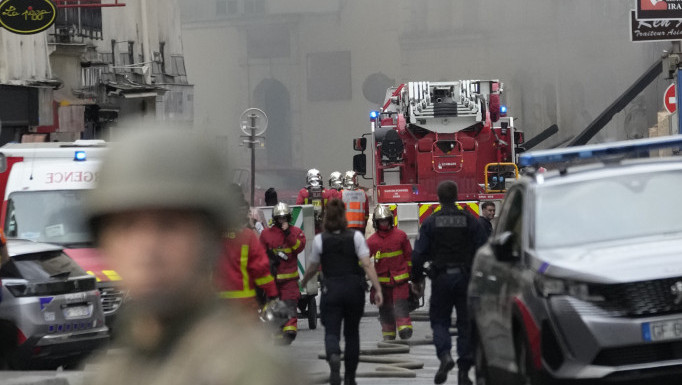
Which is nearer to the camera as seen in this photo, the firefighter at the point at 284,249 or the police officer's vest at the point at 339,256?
the police officer's vest at the point at 339,256

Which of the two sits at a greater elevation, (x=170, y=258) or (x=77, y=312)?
(x=170, y=258)

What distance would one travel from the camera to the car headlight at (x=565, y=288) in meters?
8.66

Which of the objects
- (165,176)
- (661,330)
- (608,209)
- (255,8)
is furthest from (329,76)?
(165,176)

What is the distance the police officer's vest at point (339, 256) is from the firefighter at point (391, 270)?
4527 millimetres

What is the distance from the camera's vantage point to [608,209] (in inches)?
378

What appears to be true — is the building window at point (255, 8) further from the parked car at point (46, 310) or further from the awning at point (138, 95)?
the parked car at point (46, 310)

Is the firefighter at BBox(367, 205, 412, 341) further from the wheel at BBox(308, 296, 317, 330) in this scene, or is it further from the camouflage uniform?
the camouflage uniform

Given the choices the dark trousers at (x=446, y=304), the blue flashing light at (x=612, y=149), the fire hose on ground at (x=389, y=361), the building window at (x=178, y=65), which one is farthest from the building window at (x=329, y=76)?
the blue flashing light at (x=612, y=149)

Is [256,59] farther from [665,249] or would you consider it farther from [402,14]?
[665,249]

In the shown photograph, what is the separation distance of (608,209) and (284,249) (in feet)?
28.4

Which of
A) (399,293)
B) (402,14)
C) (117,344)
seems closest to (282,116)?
(402,14)

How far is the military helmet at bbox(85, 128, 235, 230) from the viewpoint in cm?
222

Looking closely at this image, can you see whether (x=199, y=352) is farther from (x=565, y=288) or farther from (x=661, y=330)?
(x=565, y=288)

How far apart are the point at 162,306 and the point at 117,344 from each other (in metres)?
0.20
